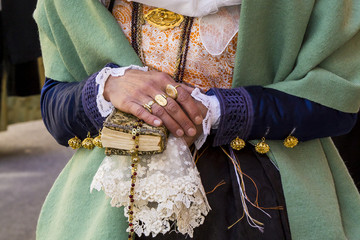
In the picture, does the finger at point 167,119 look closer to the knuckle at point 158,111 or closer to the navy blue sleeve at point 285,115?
the knuckle at point 158,111

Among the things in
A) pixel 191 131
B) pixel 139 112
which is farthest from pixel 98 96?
pixel 191 131

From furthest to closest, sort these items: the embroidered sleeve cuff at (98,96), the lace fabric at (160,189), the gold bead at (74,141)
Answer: the gold bead at (74,141) < the embroidered sleeve cuff at (98,96) < the lace fabric at (160,189)

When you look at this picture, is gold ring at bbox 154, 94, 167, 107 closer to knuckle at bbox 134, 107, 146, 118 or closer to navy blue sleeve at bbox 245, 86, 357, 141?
knuckle at bbox 134, 107, 146, 118

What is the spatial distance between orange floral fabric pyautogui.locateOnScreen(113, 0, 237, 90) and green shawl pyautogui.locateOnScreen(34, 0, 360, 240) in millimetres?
56

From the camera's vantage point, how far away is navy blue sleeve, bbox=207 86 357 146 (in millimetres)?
1120

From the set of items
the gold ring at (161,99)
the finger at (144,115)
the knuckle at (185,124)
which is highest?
the gold ring at (161,99)

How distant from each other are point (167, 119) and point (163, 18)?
304 mm

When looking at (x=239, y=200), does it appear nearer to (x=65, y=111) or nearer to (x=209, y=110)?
(x=209, y=110)

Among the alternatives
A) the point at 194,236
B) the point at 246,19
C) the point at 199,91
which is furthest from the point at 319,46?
the point at 194,236

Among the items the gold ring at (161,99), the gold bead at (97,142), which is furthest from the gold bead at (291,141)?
the gold bead at (97,142)

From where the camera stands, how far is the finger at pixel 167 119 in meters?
1.07

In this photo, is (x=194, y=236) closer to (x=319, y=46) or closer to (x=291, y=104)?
(x=291, y=104)

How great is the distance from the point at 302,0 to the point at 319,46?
0.12 metres

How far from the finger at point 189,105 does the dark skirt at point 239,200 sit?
0.13 meters
